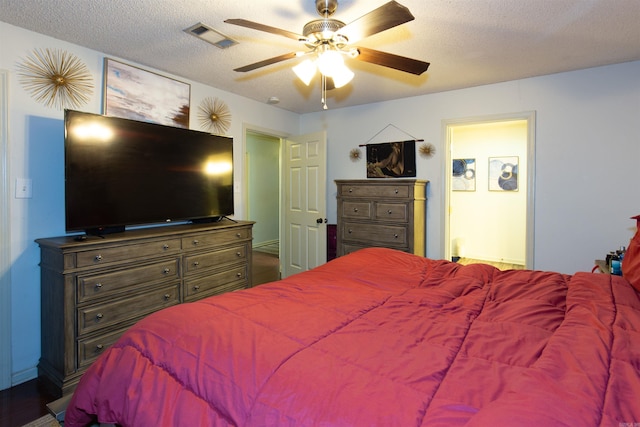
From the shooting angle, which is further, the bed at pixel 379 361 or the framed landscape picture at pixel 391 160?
the framed landscape picture at pixel 391 160

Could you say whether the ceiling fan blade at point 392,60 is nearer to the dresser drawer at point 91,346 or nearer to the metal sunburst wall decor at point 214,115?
the metal sunburst wall decor at point 214,115

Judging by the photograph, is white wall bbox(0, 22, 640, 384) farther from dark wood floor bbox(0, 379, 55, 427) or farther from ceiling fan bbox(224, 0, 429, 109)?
ceiling fan bbox(224, 0, 429, 109)

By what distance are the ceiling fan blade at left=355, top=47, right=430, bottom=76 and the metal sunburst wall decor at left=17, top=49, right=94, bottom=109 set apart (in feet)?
7.21

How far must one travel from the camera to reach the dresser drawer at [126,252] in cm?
220

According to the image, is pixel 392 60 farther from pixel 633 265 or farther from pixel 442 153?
pixel 442 153

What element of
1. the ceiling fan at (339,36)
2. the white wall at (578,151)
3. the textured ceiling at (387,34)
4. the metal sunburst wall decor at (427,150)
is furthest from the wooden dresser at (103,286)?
the white wall at (578,151)

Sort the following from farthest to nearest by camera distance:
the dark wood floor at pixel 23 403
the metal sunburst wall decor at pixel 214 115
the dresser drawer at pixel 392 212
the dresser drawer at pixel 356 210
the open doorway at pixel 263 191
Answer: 1. the open doorway at pixel 263 191
2. the dresser drawer at pixel 356 210
3. the dresser drawer at pixel 392 212
4. the metal sunburst wall decor at pixel 214 115
5. the dark wood floor at pixel 23 403

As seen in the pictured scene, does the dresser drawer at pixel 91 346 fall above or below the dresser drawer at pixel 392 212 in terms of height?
below

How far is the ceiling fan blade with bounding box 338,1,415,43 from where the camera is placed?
144cm

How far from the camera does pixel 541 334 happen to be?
112 cm

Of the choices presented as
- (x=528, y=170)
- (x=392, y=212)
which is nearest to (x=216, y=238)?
(x=392, y=212)

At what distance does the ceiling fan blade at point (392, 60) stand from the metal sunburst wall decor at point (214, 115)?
2.12 metres

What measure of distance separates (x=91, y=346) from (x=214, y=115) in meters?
2.47

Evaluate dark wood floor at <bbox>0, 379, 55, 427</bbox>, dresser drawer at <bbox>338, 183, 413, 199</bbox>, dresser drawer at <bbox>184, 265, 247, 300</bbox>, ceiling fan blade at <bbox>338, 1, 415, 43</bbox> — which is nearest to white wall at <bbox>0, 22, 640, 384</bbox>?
dark wood floor at <bbox>0, 379, 55, 427</bbox>
